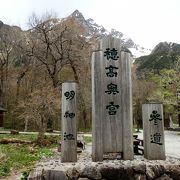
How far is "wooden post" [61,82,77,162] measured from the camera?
936 cm

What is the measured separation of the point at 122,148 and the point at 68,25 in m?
22.3

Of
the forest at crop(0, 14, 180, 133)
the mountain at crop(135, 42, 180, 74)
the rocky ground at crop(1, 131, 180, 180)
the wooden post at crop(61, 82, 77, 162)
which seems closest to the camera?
the rocky ground at crop(1, 131, 180, 180)

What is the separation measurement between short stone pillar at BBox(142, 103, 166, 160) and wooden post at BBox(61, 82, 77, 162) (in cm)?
230

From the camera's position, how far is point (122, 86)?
938 cm

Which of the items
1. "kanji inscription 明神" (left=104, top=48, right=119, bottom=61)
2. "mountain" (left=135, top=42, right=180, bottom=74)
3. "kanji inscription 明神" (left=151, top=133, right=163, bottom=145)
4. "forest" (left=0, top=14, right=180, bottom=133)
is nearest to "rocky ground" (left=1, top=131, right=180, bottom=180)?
"kanji inscription 明神" (left=151, top=133, right=163, bottom=145)

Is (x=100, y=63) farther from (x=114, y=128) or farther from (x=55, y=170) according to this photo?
(x=55, y=170)

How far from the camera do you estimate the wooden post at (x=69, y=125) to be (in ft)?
30.7

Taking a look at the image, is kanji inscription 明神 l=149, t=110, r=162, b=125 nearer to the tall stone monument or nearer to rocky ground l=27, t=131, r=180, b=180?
the tall stone monument

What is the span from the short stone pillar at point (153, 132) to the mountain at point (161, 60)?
4311 cm

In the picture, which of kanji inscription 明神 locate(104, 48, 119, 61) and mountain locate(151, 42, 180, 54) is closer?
kanji inscription 明神 locate(104, 48, 119, 61)

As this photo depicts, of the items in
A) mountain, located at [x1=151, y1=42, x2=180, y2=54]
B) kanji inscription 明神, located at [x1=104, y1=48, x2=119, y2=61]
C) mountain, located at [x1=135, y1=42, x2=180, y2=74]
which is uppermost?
mountain, located at [x1=151, y1=42, x2=180, y2=54]

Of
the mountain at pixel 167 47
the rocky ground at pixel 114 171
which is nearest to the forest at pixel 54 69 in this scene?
the rocky ground at pixel 114 171

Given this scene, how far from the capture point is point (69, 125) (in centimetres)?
969

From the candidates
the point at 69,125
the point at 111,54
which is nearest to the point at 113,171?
the point at 69,125
